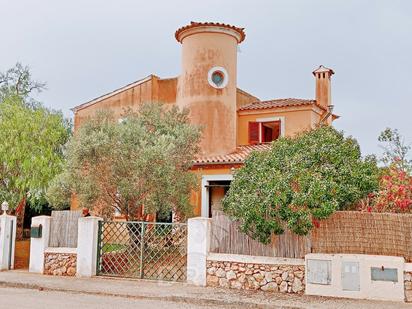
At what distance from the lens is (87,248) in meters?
13.3

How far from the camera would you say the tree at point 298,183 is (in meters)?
10.6

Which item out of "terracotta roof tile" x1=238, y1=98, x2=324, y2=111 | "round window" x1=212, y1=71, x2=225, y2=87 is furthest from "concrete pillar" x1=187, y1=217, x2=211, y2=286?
"terracotta roof tile" x1=238, y1=98, x2=324, y2=111

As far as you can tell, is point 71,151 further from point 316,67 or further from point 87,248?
point 316,67

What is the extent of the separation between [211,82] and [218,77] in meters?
0.46

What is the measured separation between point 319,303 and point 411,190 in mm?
4001

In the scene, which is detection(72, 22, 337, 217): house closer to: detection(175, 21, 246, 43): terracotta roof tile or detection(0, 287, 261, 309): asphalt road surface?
detection(175, 21, 246, 43): terracotta roof tile

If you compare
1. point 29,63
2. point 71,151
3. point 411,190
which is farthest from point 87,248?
point 29,63

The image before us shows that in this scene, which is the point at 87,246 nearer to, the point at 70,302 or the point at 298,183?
the point at 70,302

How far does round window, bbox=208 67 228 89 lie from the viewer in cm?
2107

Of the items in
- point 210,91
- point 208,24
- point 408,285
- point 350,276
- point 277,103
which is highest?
point 208,24

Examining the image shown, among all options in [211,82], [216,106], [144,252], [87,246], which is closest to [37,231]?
[87,246]

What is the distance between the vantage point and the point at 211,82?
21094mm

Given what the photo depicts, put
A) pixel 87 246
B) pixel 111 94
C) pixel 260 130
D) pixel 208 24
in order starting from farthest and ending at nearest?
pixel 111 94 → pixel 260 130 → pixel 208 24 → pixel 87 246

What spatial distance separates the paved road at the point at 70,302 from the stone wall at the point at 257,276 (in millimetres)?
1750
